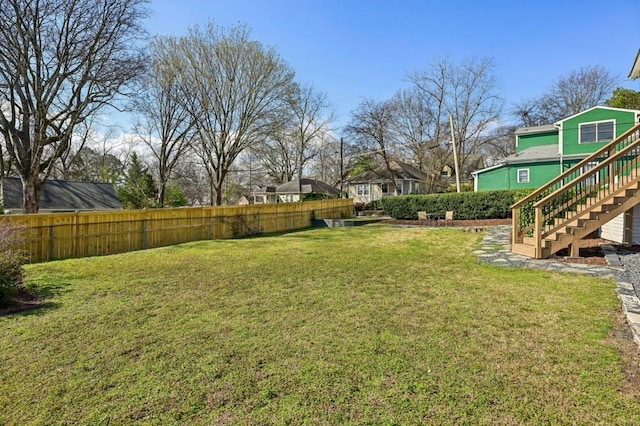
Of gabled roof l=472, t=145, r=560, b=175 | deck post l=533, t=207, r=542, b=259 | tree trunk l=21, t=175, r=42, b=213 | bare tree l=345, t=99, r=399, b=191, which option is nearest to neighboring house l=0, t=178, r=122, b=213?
tree trunk l=21, t=175, r=42, b=213

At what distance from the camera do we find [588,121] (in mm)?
17844

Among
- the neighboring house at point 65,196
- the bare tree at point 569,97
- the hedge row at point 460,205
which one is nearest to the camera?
the hedge row at point 460,205

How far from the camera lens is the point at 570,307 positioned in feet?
12.7

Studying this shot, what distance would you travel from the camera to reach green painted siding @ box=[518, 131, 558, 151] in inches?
810

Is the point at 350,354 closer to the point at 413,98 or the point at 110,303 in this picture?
the point at 110,303

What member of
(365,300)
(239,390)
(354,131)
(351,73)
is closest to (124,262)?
(365,300)

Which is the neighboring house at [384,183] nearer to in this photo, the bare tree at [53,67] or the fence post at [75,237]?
the bare tree at [53,67]

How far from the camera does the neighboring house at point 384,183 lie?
33219mm

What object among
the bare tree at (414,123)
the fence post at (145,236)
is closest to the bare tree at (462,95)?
the bare tree at (414,123)

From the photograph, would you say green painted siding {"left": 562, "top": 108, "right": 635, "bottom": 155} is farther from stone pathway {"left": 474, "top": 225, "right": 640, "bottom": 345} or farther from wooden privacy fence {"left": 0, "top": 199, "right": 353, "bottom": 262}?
wooden privacy fence {"left": 0, "top": 199, "right": 353, "bottom": 262}

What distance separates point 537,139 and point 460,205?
9.69 metres

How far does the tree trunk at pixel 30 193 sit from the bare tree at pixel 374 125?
24.1m

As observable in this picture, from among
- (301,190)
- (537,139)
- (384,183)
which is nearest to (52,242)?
(301,190)

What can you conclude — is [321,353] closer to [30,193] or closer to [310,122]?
[30,193]
